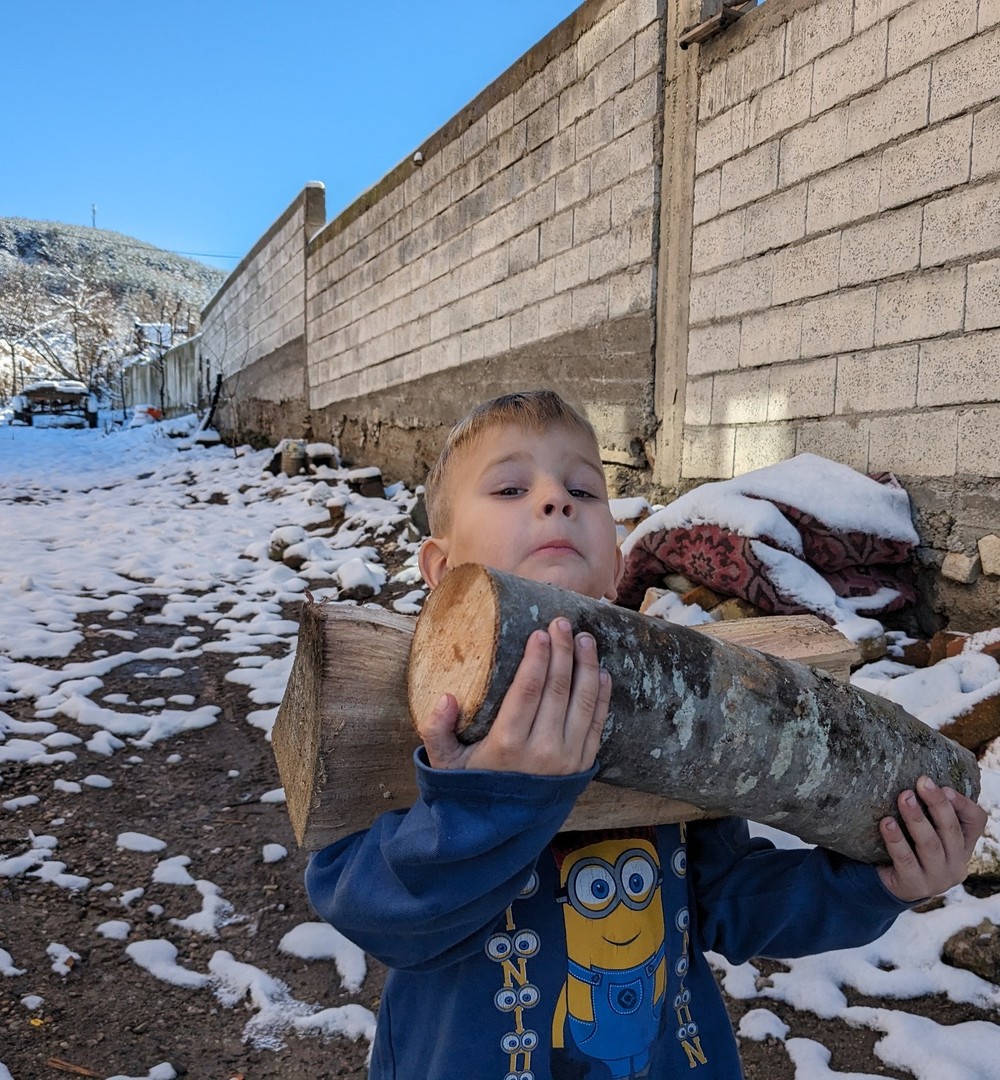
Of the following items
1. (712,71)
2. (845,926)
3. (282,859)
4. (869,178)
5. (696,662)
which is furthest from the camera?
(712,71)

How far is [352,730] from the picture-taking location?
0.94 meters

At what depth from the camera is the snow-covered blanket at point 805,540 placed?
3418 millimetres

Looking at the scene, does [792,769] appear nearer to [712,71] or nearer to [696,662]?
[696,662]

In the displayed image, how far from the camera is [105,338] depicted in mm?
29219

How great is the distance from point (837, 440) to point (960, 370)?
0.64 meters

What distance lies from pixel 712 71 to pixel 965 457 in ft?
8.04

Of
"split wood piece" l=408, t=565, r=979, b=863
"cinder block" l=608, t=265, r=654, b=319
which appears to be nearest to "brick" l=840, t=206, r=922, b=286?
"cinder block" l=608, t=265, r=654, b=319

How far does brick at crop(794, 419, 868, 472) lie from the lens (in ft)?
12.2

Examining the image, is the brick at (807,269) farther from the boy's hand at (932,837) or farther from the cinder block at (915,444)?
the boy's hand at (932,837)

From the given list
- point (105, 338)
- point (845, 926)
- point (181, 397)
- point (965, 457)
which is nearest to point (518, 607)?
point (845, 926)

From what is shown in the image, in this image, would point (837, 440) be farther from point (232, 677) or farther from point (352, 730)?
point (352, 730)

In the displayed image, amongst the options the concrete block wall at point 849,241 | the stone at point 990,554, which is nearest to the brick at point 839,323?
the concrete block wall at point 849,241

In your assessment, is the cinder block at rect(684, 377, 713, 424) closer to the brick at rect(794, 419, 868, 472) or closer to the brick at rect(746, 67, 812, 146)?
the brick at rect(794, 419, 868, 472)

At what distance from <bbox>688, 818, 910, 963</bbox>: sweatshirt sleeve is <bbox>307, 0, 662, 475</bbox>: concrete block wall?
3905mm
